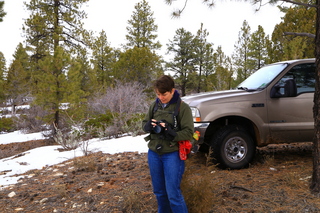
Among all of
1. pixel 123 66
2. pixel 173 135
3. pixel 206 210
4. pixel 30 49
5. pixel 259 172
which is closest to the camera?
pixel 173 135

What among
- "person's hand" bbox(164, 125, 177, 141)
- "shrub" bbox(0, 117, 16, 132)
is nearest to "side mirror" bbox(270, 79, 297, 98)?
"person's hand" bbox(164, 125, 177, 141)

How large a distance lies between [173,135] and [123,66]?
81.0ft

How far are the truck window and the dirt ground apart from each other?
1.37 m

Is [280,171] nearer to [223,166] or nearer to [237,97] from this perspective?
[223,166]

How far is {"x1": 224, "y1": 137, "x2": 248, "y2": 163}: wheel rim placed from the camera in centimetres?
441

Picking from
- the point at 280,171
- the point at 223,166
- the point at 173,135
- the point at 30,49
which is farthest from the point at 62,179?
the point at 30,49

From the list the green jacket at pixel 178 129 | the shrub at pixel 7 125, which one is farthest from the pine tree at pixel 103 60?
the green jacket at pixel 178 129

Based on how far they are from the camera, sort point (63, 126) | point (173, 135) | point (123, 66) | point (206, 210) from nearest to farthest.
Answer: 1. point (173, 135)
2. point (206, 210)
3. point (63, 126)
4. point (123, 66)

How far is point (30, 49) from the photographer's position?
1278 inches

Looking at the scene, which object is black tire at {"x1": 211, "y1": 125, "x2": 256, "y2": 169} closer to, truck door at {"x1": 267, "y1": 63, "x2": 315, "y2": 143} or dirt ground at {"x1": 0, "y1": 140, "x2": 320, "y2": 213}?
dirt ground at {"x1": 0, "y1": 140, "x2": 320, "y2": 213}

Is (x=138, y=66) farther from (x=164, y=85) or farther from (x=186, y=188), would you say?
(x=164, y=85)

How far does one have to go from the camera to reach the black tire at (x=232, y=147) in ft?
14.2


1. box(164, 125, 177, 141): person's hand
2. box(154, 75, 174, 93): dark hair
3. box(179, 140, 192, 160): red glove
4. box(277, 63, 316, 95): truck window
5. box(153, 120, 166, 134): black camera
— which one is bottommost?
box(179, 140, 192, 160): red glove

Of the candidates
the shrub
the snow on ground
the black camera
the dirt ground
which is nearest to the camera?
the black camera
